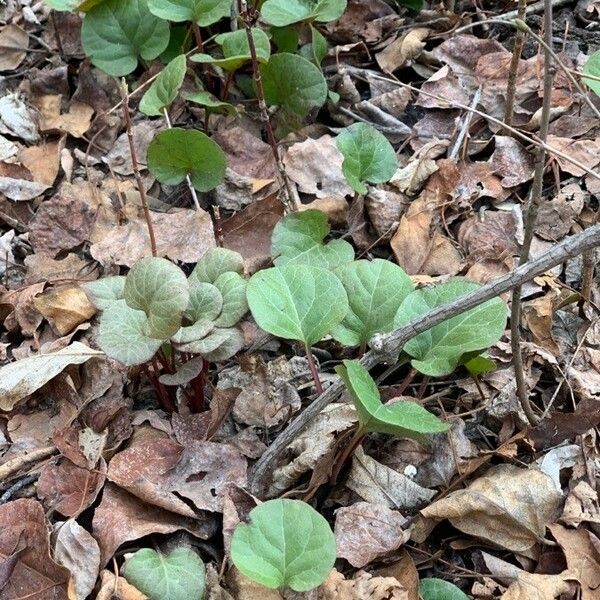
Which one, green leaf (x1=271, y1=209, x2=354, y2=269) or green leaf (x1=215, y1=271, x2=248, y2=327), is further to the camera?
green leaf (x1=271, y1=209, x2=354, y2=269)

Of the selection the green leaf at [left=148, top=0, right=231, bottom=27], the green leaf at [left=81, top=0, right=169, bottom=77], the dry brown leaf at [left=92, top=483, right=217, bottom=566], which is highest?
the green leaf at [left=148, top=0, right=231, bottom=27]

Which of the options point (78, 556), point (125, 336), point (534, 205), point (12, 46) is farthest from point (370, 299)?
point (12, 46)

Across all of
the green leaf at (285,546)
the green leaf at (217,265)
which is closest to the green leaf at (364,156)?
the green leaf at (217,265)

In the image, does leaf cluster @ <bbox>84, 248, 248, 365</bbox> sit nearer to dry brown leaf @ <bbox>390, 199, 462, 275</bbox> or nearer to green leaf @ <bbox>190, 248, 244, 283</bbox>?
green leaf @ <bbox>190, 248, 244, 283</bbox>

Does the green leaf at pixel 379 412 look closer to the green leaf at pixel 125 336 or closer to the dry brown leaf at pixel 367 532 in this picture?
the dry brown leaf at pixel 367 532

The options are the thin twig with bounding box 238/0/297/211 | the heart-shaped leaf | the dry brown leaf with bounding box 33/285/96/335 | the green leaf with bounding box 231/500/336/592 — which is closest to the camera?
the green leaf with bounding box 231/500/336/592

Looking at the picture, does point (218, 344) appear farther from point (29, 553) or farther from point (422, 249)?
point (422, 249)

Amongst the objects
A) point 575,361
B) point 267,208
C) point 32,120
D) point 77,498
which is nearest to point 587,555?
point 575,361

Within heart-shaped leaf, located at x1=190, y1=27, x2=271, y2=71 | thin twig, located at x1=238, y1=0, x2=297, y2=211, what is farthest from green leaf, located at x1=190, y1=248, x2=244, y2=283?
heart-shaped leaf, located at x1=190, y1=27, x2=271, y2=71
